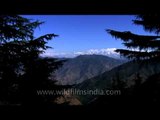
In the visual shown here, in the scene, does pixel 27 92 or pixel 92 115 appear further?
pixel 27 92

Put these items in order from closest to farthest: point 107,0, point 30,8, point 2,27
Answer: point 107,0
point 30,8
point 2,27

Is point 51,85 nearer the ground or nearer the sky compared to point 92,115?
nearer the ground

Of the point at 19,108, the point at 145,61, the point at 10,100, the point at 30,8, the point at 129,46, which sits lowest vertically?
the point at 10,100

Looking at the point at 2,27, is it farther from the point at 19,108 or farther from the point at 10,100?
the point at 19,108

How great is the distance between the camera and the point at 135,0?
2100 millimetres

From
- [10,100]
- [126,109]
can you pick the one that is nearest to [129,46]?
[10,100]

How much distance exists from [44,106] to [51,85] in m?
11.5

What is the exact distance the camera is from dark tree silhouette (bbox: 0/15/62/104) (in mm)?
11727

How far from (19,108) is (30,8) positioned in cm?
97

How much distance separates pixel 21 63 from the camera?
12.6 meters

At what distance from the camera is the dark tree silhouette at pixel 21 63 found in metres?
11.7

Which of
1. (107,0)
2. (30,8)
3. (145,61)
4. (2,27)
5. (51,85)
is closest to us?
(107,0)

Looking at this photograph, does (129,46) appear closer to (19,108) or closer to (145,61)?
(145,61)

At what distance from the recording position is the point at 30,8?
2.22 m
